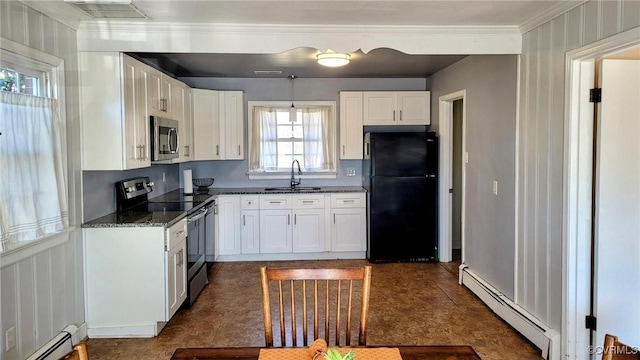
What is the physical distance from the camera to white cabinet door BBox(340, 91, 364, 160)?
5586 mm

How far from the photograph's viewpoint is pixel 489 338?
10.6 feet

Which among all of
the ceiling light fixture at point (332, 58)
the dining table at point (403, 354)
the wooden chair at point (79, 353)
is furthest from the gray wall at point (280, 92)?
the wooden chair at point (79, 353)

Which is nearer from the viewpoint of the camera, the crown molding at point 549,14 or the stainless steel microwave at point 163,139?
the crown molding at point 549,14

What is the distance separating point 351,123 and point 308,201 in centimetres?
119

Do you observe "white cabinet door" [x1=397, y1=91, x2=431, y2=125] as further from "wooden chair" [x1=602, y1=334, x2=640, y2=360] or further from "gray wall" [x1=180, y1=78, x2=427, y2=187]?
"wooden chair" [x1=602, y1=334, x2=640, y2=360]

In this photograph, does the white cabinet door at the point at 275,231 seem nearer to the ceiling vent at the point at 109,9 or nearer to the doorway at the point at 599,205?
the ceiling vent at the point at 109,9

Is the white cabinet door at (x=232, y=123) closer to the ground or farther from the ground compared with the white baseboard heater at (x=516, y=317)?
farther from the ground

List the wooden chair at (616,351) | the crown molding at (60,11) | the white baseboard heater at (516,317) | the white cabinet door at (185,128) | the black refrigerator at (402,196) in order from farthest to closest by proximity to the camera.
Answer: the black refrigerator at (402,196) → the white cabinet door at (185,128) → the white baseboard heater at (516,317) → the crown molding at (60,11) → the wooden chair at (616,351)

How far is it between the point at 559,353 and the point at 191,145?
4.24 meters

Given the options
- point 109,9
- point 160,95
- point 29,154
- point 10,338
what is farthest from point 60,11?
point 10,338

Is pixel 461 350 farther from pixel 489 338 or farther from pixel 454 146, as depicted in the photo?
pixel 454 146

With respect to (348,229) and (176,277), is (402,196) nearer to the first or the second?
(348,229)

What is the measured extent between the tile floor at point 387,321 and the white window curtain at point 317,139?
5.83 ft

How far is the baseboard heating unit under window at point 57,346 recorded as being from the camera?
2.67 meters
